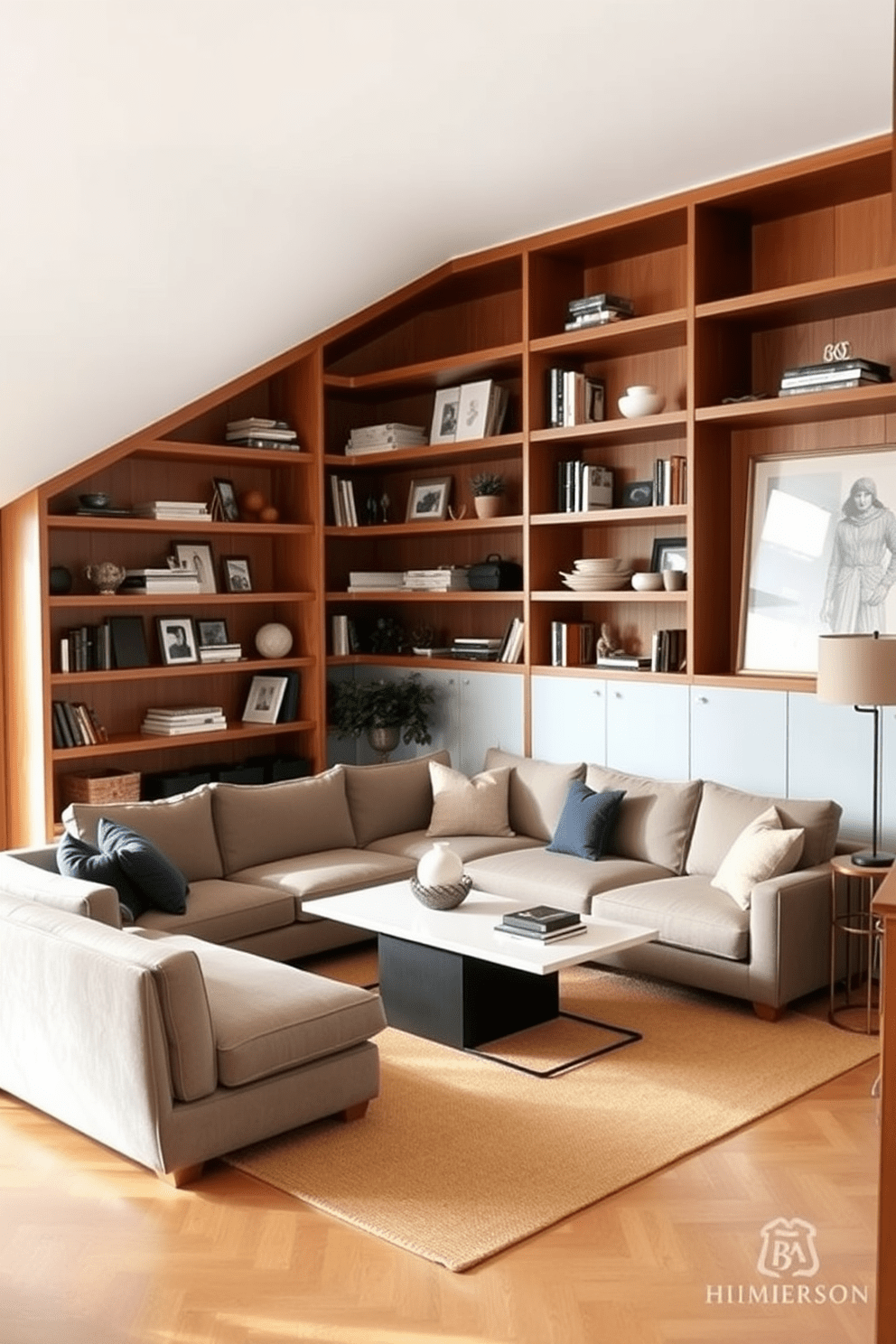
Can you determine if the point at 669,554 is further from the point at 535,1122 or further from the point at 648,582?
the point at 535,1122

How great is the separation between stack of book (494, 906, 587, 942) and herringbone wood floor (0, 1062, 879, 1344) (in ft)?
3.00

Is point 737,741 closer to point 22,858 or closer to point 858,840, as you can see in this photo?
point 858,840

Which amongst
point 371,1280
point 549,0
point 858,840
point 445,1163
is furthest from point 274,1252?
point 549,0

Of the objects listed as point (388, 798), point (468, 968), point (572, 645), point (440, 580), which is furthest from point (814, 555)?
point (468, 968)

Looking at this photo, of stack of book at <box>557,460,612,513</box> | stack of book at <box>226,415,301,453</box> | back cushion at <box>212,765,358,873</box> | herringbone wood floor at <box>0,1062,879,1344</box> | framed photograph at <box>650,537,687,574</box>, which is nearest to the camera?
herringbone wood floor at <box>0,1062,879,1344</box>

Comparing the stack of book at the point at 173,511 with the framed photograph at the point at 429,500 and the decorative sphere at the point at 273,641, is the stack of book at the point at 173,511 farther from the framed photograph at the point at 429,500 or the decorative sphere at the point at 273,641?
the framed photograph at the point at 429,500

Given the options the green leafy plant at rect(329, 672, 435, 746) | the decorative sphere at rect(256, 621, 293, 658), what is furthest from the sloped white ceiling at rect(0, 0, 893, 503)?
the green leafy plant at rect(329, 672, 435, 746)

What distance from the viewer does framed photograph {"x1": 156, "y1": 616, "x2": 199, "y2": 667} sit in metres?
7.00

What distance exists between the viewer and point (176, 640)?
7.06 m

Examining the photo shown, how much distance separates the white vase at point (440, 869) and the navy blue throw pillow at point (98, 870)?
1037mm

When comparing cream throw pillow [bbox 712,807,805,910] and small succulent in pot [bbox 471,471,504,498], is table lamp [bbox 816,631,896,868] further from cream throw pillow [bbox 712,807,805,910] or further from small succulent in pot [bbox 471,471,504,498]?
small succulent in pot [bbox 471,471,504,498]

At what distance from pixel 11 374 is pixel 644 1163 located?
12.5 ft

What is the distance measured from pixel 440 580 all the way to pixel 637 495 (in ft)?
3.99

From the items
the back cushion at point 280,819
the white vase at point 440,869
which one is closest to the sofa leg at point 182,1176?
the white vase at point 440,869
